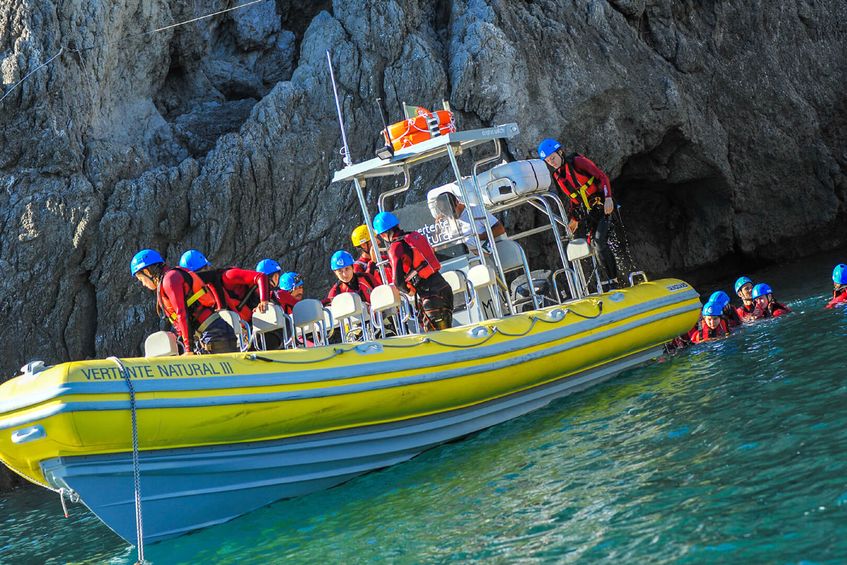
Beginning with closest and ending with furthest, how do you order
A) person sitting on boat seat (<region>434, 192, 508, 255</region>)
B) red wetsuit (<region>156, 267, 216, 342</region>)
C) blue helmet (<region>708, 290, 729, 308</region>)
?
red wetsuit (<region>156, 267, 216, 342</region>) < person sitting on boat seat (<region>434, 192, 508, 255</region>) < blue helmet (<region>708, 290, 729, 308</region>)

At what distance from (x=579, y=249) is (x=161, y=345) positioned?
456cm

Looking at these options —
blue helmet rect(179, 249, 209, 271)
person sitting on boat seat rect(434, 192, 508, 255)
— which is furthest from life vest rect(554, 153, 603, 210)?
blue helmet rect(179, 249, 209, 271)

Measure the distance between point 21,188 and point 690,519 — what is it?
36.6ft

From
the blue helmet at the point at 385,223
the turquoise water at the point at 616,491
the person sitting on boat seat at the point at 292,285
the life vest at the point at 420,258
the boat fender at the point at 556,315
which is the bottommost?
the turquoise water at the point at 616,491

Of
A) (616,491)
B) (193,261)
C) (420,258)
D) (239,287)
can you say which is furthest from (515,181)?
(616,491)

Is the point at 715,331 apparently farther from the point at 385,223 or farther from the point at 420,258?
the point at 385,223

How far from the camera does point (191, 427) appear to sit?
6.29 meters

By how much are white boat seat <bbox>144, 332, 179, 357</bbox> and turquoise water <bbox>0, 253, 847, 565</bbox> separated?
1.61 metres

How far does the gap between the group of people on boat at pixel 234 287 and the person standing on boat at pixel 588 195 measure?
234 centimetres

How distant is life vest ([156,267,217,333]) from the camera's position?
757cm

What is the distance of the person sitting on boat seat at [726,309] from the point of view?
11.3 meters

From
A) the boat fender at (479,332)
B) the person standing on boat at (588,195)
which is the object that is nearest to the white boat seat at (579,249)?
the person standing on boat at (588,195)

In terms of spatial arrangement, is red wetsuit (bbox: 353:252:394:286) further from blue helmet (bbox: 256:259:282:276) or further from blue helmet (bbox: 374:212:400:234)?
blue helmet (bbox: 374:212:400:234)

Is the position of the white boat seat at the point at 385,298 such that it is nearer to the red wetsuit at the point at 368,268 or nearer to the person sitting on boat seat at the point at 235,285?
the person sitting on boat seat at the point at 235,285
